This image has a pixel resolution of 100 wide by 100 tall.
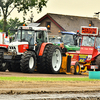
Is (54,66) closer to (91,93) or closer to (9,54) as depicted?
(9,54)

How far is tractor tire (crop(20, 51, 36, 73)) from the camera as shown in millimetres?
19125

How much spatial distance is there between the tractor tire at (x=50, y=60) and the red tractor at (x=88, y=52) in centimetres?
182

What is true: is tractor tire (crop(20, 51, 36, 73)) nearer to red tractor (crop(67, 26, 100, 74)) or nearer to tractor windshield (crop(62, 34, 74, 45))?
red tractor (crop(67, 26, 100, 74))

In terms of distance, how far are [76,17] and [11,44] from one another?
44.5 m

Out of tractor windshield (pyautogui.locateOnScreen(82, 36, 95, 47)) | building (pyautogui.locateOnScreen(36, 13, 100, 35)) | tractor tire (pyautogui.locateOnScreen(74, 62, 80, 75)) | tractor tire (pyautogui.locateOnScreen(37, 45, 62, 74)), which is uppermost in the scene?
building (pyautogui.locateOnScreen(36, 13, 100, 35))

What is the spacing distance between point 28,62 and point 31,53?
0.64 metres

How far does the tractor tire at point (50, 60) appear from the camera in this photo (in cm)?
2058

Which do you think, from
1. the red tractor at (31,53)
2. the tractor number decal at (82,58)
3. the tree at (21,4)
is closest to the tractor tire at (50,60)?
the red tractor at (31,53)

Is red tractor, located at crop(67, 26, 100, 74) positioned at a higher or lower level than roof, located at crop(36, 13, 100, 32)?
lower

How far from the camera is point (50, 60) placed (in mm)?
20594

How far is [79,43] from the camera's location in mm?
25406

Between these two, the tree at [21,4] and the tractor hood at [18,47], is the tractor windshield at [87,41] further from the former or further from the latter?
the tree at [21,4]

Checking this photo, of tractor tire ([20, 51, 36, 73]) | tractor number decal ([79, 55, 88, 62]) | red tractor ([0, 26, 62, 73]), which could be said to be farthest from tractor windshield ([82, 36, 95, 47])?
tractor tire ([20, 51, 36, 73])

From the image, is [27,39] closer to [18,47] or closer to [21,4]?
[18,47]
